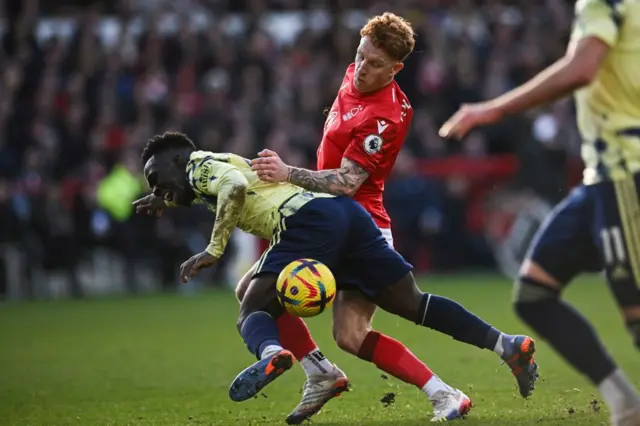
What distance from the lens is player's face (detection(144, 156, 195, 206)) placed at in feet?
24.3

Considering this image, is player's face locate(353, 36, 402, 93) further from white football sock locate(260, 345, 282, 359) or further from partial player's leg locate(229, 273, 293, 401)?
white football sock locate(260, 345, 282, 359)

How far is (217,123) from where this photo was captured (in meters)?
20.9

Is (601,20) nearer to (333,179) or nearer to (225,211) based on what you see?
(333,179)

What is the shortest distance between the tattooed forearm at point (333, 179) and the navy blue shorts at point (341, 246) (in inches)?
2.9

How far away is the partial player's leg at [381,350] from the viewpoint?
7.33 metres

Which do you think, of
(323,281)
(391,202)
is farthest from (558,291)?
(391,202)

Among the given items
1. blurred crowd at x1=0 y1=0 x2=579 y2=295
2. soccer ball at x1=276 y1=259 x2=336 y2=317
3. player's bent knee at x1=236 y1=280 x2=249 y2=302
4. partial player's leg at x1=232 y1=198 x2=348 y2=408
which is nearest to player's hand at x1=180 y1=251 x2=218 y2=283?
partial player's leg at x1=232 y1=198 x2=348 y2=408

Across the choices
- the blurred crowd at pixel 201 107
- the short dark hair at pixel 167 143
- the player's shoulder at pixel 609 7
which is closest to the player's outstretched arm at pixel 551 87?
the player's shoulder at pixel 609 7

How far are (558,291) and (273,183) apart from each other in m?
2.19

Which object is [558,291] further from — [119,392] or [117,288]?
[117,288]

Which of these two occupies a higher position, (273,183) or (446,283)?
(273,183)

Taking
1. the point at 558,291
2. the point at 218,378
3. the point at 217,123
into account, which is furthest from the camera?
the point at 217,123

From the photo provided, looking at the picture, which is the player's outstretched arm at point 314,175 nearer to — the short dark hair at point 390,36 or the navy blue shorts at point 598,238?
the short dark hair at point 390,36

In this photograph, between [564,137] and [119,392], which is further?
[564,137]
